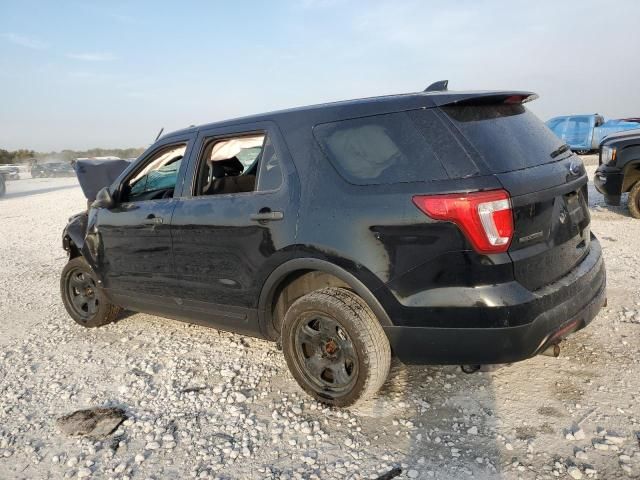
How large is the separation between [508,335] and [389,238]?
2.48 ft

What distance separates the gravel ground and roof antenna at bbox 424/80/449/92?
186 cm

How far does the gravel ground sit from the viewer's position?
2512mm

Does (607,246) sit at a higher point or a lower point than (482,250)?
lower

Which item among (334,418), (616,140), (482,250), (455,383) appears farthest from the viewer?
(616,140)

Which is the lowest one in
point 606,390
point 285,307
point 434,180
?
point 606,390

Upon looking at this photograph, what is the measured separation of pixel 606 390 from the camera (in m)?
3.03

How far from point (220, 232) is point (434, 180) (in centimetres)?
154

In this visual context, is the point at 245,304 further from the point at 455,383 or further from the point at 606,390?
the point at 606,390

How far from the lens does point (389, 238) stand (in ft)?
8.55

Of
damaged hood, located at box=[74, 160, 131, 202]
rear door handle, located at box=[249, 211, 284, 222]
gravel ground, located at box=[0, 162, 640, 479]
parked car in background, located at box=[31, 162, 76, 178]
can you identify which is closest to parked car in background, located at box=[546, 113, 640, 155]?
damaged hood, located at box=[74, 160, 131, 202]

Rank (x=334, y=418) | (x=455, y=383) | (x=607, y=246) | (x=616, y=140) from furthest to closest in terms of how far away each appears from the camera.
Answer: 1. (x=616, y=140)
2. (x=607, y=246)
3. (x=455, y=383)
4. (x=334, y=418)

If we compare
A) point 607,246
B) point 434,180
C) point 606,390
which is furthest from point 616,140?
point 434,180

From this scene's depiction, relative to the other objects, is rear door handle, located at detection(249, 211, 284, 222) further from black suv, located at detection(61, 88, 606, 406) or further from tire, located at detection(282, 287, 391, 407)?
tire, located at detection(282, 287, 391, 407)

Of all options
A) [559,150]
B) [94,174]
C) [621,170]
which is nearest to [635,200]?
[621,170]
